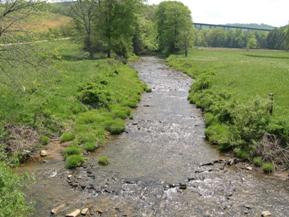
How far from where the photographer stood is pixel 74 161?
18.5 m

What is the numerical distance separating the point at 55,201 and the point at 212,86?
24309 millimetres

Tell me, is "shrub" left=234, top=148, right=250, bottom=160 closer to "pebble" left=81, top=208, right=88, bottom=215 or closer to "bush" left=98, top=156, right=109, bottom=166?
"bush" left=98, top=156, right=109, bottom=166

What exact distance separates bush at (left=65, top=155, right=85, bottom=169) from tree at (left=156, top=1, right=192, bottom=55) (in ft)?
220

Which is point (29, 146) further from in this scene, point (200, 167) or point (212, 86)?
point (212, 86)

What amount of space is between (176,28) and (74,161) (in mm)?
72381

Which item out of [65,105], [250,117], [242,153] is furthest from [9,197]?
[65,105]

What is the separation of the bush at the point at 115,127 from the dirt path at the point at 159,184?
0.64 meters

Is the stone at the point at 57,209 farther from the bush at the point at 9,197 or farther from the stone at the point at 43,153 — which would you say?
the stone at the point at 43,153

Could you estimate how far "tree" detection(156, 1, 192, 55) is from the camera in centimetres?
8456

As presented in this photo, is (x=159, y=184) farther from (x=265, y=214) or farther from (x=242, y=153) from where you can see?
(x=242, y=153)

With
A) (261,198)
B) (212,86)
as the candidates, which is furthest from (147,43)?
(261,198)

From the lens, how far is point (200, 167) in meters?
18.8

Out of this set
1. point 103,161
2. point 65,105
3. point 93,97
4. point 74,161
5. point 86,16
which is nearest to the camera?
point 74,161

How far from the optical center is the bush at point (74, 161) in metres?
18.3
